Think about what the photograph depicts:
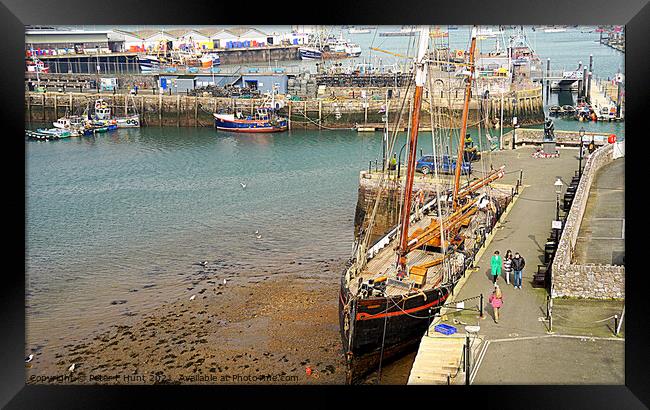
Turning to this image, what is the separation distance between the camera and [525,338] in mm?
8320

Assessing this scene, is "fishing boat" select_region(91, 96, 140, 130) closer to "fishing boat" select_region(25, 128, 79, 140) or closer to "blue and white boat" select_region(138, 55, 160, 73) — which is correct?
"fishing boat" select_region(25, 128, 79, 140)

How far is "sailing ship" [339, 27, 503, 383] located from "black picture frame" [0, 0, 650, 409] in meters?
1.52

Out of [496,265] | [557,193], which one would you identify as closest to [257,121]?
[557,193]

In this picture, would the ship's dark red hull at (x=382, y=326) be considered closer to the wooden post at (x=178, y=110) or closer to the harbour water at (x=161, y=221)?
Answer: the harbour water at (x=161, y=221)

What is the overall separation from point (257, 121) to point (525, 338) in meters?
19.4

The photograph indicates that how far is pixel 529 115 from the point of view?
680 inches

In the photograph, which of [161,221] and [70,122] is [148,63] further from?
[70,122]

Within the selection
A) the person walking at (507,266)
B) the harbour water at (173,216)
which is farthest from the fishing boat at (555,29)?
the person walking at (507,266)

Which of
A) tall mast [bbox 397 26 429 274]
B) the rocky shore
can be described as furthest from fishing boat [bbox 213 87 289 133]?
tall mast [bbox 397 26 429 274]

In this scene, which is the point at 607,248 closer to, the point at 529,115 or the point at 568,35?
the point at 568,35

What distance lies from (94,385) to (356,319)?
2.94 metres

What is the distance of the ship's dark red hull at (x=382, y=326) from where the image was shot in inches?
366
